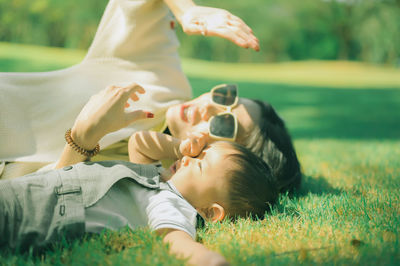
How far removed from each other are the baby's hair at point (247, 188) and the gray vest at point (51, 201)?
1.39ft

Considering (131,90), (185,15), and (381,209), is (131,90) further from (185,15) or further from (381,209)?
(381,209)

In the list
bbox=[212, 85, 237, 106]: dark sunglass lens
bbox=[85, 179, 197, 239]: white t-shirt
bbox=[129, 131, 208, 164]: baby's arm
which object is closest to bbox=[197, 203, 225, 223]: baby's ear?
bbox=[85, 179, 197, 239]: white t-shirt

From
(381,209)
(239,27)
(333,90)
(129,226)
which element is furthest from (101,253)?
(333,90)

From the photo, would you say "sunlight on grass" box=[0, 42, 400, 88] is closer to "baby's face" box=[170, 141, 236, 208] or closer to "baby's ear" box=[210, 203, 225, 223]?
"baby's face" box=[170, 141, 236, 208]

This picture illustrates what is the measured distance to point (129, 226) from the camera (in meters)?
1.90

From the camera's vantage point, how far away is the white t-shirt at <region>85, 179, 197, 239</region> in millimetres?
1817

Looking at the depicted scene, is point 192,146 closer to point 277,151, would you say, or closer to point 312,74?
point 277,151

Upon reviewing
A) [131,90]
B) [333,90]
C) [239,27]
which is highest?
[239,27]

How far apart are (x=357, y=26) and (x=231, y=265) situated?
110 feet

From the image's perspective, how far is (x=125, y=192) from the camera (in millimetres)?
2039

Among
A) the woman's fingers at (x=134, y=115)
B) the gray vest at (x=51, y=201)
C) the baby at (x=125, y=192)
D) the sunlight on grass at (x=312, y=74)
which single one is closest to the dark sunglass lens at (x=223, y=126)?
the baby at (x=125, y=192)

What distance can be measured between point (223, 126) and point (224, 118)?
0.23 ft

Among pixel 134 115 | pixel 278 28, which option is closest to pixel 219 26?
pixel 134 115

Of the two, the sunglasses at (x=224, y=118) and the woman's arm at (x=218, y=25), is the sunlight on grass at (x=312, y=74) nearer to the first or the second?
the sunglasses at (x=224, y=118)
